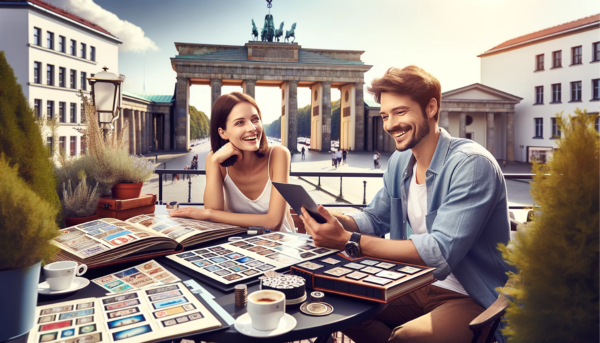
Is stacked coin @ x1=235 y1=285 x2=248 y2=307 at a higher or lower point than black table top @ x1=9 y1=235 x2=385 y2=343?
higher

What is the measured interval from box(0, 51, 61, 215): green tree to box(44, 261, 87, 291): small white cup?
0.31 meters

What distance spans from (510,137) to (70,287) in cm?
4997

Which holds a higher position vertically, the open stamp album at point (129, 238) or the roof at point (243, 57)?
the roof at point (243, 57)

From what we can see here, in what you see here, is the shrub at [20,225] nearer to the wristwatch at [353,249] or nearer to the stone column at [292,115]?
the wristwatch at [353,249]

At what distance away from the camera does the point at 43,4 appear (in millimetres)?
37750

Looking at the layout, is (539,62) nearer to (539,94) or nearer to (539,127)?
(539,94)

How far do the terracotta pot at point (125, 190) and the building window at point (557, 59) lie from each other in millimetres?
48328

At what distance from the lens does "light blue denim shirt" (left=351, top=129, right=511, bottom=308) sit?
200 cm

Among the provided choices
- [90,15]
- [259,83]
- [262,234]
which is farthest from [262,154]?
[90,15]

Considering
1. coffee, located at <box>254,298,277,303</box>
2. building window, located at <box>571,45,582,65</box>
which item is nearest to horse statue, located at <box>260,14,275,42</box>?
building window, located at <box>571,45,582,65</box>

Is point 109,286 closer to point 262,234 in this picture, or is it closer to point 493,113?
point 262,234

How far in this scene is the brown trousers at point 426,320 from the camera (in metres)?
1.84

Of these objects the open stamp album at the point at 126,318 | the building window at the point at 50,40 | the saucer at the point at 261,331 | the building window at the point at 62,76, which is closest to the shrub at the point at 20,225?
the open stamp album at the point at 126,318

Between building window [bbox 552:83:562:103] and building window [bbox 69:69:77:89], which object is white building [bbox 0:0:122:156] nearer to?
building window [bbox 69:69:77:89]
